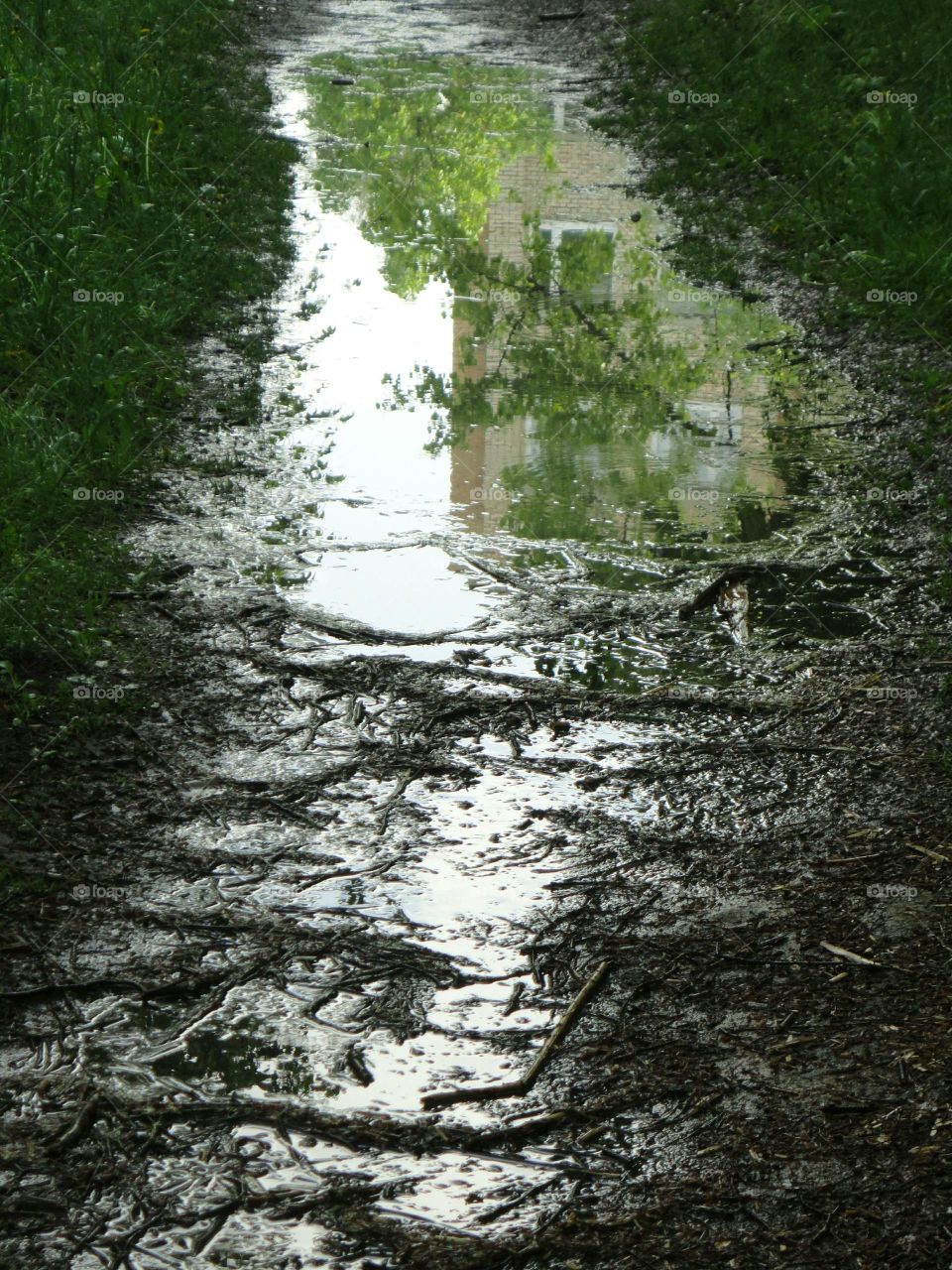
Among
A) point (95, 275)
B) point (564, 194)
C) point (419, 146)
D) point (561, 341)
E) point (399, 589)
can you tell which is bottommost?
point (399, 589)

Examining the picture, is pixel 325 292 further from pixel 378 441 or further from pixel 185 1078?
pixel 185 1078

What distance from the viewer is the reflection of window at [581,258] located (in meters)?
10.4

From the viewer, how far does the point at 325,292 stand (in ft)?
33.6

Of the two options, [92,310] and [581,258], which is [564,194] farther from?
[92,310]

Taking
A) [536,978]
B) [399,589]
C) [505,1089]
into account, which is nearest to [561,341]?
[399,589]

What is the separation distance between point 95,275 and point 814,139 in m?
6.49

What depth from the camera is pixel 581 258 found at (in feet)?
36.0

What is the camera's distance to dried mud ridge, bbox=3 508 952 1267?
3188 millimetres

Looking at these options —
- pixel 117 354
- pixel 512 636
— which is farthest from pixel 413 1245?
pixel 117 354

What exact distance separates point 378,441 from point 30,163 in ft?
9.77

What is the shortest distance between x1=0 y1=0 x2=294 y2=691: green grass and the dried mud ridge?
61 centimetres

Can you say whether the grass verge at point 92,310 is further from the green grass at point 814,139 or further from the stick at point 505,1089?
the green grass at point 814,139

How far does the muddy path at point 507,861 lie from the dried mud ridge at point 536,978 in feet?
0.04

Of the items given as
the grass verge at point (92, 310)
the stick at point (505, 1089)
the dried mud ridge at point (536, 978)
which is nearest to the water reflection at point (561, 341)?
the grass verge at point (92, 310)
